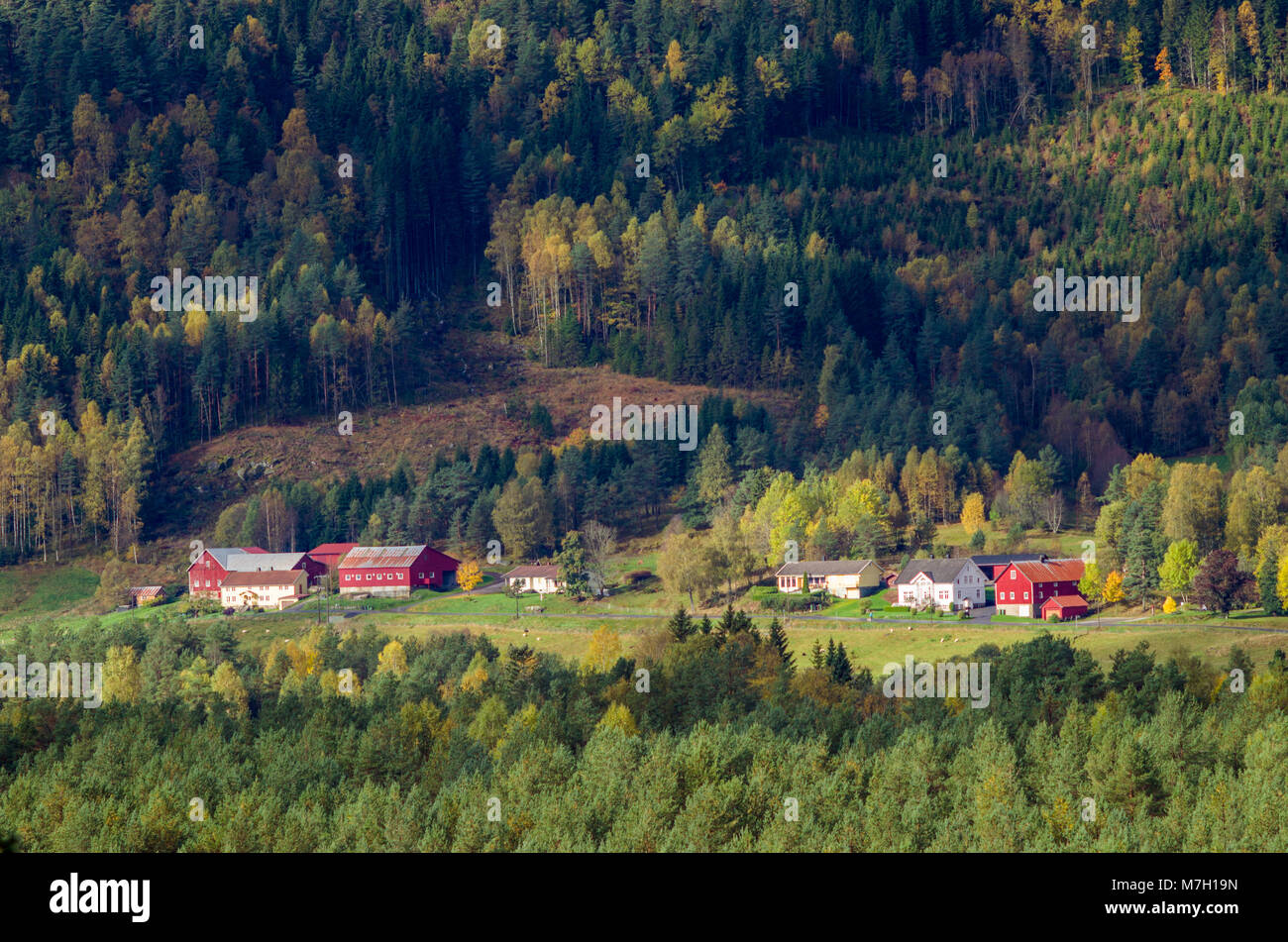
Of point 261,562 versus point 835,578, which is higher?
point 261,562

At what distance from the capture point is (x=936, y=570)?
4948 inches

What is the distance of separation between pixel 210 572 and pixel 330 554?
1038 cm

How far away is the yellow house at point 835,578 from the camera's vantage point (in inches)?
5128

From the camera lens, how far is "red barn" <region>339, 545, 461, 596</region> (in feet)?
456

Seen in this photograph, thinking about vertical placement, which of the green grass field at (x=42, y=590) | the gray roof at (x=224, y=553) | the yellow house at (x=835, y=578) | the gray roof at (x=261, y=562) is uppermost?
the gray roof at (x=224, y=553)

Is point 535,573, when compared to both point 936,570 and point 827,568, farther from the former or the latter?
point 936,570

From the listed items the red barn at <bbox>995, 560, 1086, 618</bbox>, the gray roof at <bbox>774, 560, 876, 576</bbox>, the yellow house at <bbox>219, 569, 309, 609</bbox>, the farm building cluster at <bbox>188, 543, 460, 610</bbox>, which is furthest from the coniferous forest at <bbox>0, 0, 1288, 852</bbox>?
the yellow house at <bbox>219, 569, 309, 609</bbox>

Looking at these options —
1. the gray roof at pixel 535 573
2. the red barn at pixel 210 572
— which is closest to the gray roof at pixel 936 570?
the gray roof at pixel 535 573

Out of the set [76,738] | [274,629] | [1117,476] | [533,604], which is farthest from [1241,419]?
[76,738]

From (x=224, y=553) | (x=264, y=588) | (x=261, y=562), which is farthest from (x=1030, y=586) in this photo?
(x=224, y=553)

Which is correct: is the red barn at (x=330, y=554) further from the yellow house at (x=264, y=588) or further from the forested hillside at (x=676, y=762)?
the forested hillside at (x=676, y=762)

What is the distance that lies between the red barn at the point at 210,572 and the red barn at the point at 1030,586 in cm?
6411
